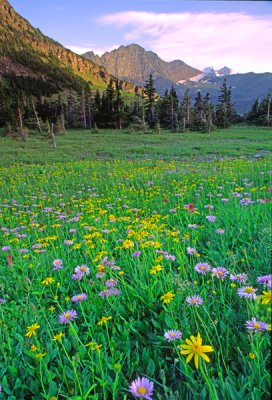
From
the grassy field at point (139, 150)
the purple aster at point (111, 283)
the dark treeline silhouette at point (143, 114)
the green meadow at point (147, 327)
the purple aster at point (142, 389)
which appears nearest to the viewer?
the purple aster at point (142, 389)

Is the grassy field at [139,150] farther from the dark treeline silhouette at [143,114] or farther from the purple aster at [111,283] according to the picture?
the dark treeline silhouette at [143,114]

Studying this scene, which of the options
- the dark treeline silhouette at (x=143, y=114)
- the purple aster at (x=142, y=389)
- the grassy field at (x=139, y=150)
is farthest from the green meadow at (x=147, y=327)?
the dark treeline silhouette at (x=143, y=114)

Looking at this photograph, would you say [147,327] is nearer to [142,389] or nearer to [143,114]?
[142,389]

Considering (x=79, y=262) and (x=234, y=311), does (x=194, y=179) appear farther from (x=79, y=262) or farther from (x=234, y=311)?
(x=234, y=311)

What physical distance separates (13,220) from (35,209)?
35.9 inches

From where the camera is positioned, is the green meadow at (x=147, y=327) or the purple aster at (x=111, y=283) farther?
the purple aster at (x=111, y=283)

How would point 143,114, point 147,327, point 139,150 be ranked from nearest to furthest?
point 147,327
point 139,150
point 143,114

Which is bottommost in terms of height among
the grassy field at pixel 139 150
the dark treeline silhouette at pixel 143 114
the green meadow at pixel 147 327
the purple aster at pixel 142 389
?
the grassy field at pixel 139 150

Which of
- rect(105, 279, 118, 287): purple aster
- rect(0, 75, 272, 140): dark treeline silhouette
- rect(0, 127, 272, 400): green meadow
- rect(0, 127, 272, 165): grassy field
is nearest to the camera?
rect(0, 127, 272, 400): green meadow

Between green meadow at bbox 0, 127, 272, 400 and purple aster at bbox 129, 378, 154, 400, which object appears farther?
green meadow at bbox 0, 127, 272, 400

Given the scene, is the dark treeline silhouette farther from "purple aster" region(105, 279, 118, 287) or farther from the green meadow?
"purple aster" region(105, 279, 118, 287)

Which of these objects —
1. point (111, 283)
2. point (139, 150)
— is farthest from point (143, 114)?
point (111, 283)

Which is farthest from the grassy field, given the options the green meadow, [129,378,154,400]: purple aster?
[129,378,154,400]: purple aster

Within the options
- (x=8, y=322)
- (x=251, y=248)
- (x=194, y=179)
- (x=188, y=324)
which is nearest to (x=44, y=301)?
(x=8, y=322)
